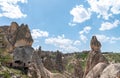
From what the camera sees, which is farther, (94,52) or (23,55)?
(23,55)

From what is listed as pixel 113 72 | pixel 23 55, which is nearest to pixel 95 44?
pixel 113 72

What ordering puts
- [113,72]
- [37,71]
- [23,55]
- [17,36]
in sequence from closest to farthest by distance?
[113,72] < [37,71] < [23,55] < [17,36]

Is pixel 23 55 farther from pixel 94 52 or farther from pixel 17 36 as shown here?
pixel 94 52

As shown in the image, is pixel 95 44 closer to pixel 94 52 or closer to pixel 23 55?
pixel 94 52

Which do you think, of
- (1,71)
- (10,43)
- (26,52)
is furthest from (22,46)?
(1,71)

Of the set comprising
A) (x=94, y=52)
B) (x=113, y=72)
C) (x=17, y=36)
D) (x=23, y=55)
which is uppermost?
(x=17, y=36)

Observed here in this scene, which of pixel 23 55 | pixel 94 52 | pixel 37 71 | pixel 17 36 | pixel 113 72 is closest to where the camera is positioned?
pixel 113 72

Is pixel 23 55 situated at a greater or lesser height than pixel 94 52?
greater

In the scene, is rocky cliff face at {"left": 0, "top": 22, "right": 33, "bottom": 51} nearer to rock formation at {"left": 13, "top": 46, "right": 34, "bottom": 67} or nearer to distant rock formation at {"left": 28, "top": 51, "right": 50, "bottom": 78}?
rock formation at {"left": 13, "top": 46, "right": 34, "bottom": 67}

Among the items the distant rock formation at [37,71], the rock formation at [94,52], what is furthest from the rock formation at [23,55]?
the distant rock formation at [37,71]

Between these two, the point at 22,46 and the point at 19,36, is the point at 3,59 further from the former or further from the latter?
the point at 19,36

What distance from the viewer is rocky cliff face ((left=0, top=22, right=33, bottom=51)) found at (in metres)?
70.9

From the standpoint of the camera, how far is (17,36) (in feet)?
249

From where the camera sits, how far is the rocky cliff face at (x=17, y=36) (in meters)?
70.9
